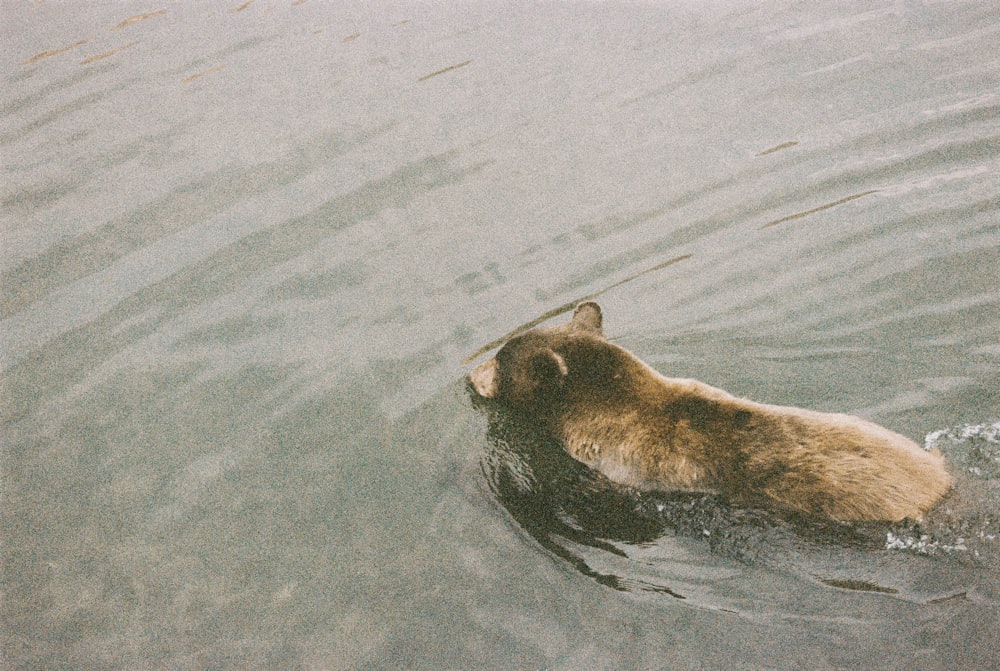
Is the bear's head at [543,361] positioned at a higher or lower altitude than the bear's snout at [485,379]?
higher

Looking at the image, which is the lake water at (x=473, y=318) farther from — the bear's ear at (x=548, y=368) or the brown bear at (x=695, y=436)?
the bear's ear at (x=548, y=368)

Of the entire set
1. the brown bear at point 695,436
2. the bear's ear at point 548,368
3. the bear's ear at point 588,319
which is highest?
the bear's ear at point 588,319

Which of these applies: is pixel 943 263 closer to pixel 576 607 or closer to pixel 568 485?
pixel 568 485

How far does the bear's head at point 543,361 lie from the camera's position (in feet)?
19.5

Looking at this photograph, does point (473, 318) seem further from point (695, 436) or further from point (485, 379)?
point (695, 436)

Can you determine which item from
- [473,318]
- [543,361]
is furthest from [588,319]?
[473,318]

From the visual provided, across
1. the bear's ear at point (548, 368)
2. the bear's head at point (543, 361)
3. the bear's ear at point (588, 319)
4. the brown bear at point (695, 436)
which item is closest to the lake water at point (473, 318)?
the brown bear at point (695, 436)

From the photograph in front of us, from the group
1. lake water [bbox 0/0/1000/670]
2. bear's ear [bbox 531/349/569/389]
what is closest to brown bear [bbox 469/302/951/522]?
bear's ear [bbox 531/349/569/389]

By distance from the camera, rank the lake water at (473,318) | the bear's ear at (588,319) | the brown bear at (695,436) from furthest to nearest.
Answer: the bear's ear at (588,319) < the lake water at (473,318) < the brown bear at (695,436)

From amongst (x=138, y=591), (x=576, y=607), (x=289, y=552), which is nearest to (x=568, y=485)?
(x=576, y=607)

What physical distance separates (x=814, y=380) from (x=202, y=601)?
4469 mm

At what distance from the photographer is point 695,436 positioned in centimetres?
512

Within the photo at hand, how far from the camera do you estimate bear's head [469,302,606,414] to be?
5941mm

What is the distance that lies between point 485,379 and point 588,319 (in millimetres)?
911
